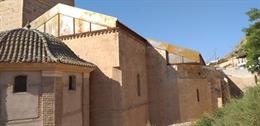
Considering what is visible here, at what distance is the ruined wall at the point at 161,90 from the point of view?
54.0 ft

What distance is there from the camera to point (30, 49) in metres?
10.3

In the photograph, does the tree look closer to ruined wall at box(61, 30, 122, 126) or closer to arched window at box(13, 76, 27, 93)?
ruined wall at box(61, 30, 122, 126)

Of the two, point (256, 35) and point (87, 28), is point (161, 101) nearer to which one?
point (87, 28)

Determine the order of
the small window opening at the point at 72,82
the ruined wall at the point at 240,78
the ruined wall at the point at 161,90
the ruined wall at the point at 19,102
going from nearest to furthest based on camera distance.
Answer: the ruined wall at the point at 19,102 < the small window opening at the point at 72,82 < the ruined wall at the point at 161,90 < the ruined wall at the point at 240,78

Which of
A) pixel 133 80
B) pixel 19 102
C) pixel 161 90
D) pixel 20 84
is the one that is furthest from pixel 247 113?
pixel 161 90

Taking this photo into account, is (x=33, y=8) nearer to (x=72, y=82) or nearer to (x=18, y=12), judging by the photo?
(x=18, y=12)

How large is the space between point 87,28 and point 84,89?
11.1 ft

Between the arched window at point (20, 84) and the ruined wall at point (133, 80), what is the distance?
470 cm

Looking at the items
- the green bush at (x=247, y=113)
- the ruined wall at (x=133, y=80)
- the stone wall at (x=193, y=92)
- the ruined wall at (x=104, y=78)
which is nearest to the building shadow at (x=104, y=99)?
the ruined wall at (x=104, y=78)

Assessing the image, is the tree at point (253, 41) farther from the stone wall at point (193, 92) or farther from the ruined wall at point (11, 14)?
the ruined wall at point (11, 14)

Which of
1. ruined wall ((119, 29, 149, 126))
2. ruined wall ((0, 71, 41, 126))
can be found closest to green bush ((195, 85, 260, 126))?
ruined wall ((0, 71, 41, 126))

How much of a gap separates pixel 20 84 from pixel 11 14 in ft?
31.9

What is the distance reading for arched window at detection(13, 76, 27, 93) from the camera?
9555mm

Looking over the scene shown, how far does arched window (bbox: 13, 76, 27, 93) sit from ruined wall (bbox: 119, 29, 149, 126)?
15.4ft
